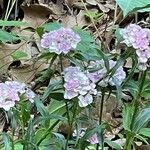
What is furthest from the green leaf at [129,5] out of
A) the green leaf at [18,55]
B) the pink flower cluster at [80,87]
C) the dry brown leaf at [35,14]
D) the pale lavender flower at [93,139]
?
the dry brown leaf at [35,14]

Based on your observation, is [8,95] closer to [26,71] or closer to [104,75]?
[104,75]

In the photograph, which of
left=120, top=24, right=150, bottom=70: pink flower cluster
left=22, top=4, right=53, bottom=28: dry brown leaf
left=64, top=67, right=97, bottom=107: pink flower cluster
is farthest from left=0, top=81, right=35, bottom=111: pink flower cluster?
left=22, top=4, right=53, bottom=28: dry brown leaf

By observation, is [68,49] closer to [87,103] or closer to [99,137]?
[87,103]

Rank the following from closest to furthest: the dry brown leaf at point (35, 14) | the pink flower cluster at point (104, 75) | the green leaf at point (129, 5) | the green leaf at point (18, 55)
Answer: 1. the green leaf at point (129, 5)
2. the pink flower cluster at point (104, 75)
3. the green leaf at point (18, 55)
4. the dry brown leaf at point (35, 14)

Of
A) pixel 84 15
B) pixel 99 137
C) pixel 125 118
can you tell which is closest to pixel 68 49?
pixel 99 137

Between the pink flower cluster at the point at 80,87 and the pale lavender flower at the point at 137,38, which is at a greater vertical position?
the pale lavender flower at the point at 137,38

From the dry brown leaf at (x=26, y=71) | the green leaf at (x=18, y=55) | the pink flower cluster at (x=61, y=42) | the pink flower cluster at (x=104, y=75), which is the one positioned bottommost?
the dry brown leaf at (x=26, y=71)

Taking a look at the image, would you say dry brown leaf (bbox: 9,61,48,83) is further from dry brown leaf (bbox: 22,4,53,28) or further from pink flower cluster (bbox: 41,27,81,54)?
pink flower cluster (bbox: 41,27,81,54)

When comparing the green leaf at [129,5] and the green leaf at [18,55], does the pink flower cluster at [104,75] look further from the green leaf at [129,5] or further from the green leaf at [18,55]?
the green leaf at [18,55]
